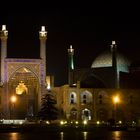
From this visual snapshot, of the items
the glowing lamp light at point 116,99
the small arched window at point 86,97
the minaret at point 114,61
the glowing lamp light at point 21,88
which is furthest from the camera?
the minaret at point 114,61

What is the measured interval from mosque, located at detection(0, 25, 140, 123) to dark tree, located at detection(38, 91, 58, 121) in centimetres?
124

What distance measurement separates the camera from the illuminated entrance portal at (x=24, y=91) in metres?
67.1

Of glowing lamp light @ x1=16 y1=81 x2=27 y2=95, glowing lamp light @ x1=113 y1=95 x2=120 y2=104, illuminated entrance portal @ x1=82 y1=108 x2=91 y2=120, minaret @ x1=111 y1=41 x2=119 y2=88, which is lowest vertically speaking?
illuminated entrance portal @ x1=82 y1=108 x2=91 y2=120

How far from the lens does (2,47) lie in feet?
217

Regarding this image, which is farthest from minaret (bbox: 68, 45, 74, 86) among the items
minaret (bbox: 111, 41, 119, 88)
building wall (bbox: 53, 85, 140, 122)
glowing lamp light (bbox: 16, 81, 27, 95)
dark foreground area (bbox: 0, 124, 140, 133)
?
dark foreground area (bbox: 0, 124, 140, 133)

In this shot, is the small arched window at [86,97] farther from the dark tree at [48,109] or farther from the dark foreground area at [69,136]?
the dark foreground area at [69,136]

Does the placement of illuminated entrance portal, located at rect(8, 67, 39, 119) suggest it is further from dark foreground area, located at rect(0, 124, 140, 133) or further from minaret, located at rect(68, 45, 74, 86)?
dark foreground area, located at rect(0, 124, 140, 133)

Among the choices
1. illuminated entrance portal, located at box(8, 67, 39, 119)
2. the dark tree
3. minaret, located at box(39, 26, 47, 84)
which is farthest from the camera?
A: illuminated entrance portal, located at box(8, 67, 39, 119)

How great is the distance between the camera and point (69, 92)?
66625mm

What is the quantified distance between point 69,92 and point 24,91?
699 centimetres

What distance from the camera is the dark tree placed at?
6156 cm

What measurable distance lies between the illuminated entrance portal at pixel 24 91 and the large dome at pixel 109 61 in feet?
39.6

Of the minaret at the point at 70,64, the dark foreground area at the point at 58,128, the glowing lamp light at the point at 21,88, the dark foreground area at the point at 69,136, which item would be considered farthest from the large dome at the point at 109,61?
the dark foreground area at the point at 69,136

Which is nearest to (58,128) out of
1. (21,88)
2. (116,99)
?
(116,99)
